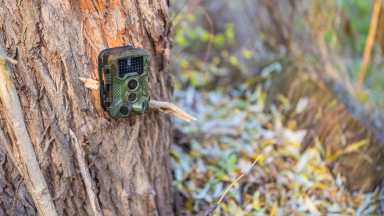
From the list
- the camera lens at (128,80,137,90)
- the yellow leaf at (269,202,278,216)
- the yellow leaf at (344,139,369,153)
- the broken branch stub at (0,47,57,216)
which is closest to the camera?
the broken branch stub at (0,47,57,216)

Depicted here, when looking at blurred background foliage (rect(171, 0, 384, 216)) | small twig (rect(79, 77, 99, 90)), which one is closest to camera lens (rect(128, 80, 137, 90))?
small twig (rect(79, 77, 99, 90))

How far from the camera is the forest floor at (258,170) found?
1.69 m

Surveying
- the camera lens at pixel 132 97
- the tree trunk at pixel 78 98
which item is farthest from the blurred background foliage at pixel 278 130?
the camera lens at pixel 132 97

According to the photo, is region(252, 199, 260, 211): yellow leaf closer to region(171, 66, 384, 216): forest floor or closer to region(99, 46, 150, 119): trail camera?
region(171, 66, 384, 216): forest floor

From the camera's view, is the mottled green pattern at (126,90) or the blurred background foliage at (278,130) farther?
the blurred background foliage at (278,130)

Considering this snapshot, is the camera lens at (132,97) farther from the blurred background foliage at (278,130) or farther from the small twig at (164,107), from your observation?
the blurred background foliage at (278,130)

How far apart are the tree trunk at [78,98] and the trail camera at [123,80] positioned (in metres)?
0.07

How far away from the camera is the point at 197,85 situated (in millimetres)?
2820

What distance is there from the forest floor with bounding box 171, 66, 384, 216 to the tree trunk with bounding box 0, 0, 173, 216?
575 mm

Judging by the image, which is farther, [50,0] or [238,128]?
[238,128]

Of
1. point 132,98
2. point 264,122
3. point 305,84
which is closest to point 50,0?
point 132,98

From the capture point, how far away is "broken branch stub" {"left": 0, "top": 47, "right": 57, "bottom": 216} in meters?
0.90

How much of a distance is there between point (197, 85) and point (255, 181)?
4.20 feet

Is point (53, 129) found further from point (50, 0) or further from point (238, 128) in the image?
point (238, 128)
